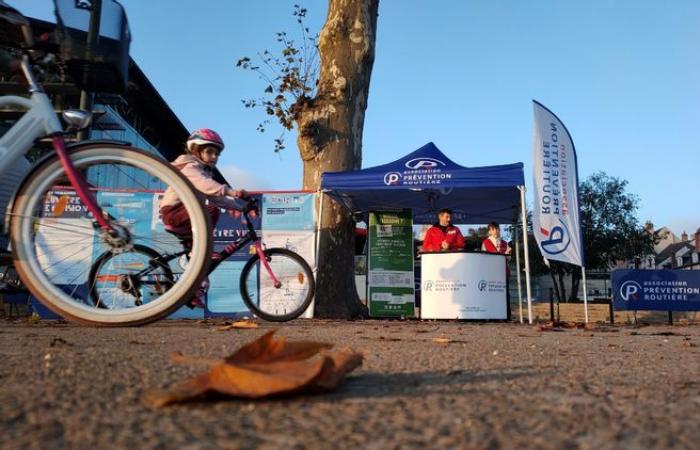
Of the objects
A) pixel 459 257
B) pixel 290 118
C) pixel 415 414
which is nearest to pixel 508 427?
pixel 415 414

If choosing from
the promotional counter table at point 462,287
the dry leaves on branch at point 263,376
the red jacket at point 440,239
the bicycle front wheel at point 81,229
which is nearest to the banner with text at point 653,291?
the promotional counter table at point 462,287

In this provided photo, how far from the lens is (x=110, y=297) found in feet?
17.6

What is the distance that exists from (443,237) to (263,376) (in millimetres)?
A: 7819

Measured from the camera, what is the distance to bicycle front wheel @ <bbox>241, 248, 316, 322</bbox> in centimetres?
639

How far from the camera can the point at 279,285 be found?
6.47 metres

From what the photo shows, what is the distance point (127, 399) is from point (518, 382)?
1.18 m

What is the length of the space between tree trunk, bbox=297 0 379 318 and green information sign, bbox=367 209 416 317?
64cm

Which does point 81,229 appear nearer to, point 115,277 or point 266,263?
point 115,277

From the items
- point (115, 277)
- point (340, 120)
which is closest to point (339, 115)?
point (340, 120)

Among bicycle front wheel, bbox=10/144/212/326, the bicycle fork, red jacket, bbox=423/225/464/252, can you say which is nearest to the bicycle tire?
the bicycle fork

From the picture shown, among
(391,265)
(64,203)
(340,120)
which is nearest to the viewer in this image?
(64,203)

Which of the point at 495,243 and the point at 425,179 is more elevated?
the point at 425,179

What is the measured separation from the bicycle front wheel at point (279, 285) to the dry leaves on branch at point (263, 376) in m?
4.69

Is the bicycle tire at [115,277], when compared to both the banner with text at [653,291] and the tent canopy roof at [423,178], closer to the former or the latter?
the tent canopy roof at [423,178]
